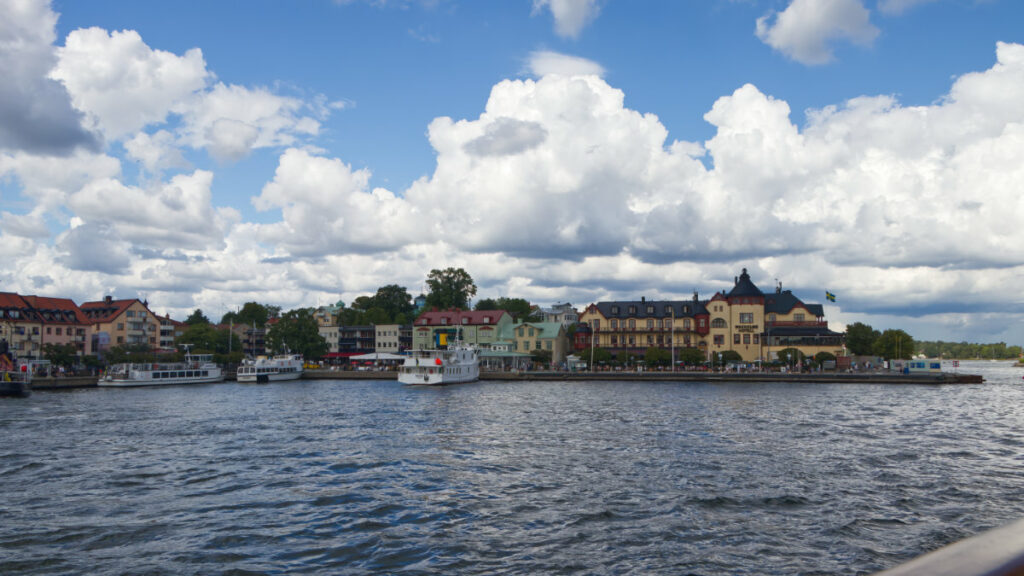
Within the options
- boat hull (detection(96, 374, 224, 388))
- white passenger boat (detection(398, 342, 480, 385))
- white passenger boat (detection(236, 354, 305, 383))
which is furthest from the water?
white passenger boat (detection(236, 354, 305, 383))

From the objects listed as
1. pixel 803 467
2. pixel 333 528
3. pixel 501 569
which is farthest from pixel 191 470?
pixel 803 467

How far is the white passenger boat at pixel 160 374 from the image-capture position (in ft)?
293

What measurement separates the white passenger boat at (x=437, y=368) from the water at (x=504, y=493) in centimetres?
3949

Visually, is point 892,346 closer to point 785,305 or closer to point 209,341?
point 785,305

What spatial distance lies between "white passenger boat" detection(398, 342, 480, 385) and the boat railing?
83.2 metres

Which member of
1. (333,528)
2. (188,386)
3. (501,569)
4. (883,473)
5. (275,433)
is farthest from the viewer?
(188,386)

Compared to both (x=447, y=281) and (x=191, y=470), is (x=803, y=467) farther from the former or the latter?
(x=447, y=281)

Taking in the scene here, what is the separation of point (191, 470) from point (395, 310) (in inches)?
5401

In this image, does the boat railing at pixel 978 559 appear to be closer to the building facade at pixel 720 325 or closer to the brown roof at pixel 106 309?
the building facade at pixel 720 325

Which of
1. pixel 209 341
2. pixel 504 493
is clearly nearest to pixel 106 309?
pixel 209 341

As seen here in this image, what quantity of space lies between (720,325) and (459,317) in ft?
153

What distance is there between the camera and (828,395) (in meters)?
63.4

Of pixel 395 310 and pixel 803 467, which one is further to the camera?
pixel 395 310

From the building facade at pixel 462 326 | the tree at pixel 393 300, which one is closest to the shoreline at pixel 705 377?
the building facade at pixel 462 326
